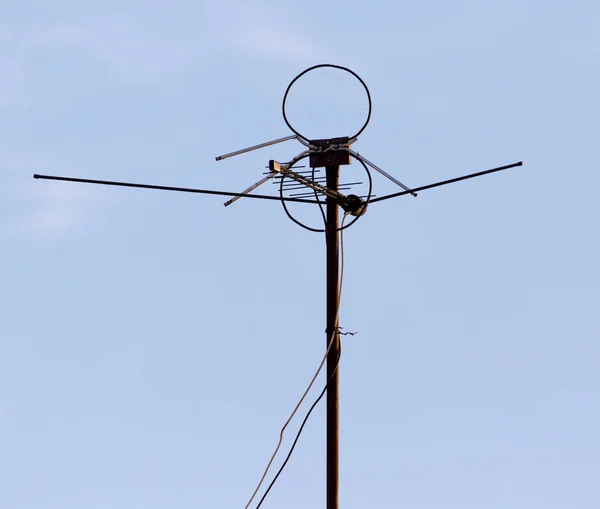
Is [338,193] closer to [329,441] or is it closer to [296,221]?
[296,221]

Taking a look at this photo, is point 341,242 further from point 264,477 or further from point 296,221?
point 264,477

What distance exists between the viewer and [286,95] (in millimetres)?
18062

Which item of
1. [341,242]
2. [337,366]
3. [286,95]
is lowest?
[337,366]

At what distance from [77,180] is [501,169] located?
15.8 feet

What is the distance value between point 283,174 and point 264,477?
3.65m

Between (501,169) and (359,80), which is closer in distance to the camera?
(501,169)

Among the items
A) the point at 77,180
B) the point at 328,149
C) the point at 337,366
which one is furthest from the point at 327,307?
the point at 77,180

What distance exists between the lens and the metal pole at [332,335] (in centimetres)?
1723

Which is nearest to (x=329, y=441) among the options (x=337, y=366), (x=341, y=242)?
(x=337, y=366)

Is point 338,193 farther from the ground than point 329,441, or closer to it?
farther from the ground

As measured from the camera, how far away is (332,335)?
57.5 ft

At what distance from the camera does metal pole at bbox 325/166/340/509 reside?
17.2 metres

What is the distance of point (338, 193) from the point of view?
17672 millimetres

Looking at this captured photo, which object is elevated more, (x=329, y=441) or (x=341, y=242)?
(x=341, y=242)
